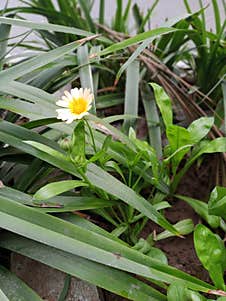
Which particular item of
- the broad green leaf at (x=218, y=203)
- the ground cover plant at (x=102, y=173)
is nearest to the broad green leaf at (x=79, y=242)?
the ground cover plant at (x=102, y=173)

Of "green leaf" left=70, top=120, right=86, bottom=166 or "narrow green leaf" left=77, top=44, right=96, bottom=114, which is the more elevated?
"narrow green leaf" left=77, top=44, right=96, bottom=114

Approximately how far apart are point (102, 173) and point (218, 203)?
0.16 meters

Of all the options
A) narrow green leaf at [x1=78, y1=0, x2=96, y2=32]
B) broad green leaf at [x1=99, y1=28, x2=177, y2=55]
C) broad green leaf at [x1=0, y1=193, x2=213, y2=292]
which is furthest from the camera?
narrow green leaf at [x1=78, y1=0, x2=96, y2=32]

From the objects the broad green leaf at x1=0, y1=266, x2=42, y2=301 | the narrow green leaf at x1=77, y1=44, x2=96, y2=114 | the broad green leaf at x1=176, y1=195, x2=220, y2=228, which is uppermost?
the narrow green leaf at x1=77, y1=44, x2=96, y2=114

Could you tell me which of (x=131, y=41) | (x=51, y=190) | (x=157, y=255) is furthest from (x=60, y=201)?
(x=131, y=41)

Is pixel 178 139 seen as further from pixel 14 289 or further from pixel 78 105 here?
pixel 14 289

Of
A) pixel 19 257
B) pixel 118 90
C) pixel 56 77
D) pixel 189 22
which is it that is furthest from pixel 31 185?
pixel 189 22

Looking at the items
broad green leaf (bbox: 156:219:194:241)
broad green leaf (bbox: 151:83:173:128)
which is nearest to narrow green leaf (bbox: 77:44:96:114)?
broad green leaf (bbox: 151:83:173:128)

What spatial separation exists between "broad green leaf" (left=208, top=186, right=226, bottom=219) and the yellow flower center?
0.71 ft

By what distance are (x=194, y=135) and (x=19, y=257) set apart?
334 millimetres

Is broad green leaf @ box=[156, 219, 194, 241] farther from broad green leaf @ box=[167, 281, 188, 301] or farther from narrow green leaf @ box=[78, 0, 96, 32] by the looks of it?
narrow green leaf @ box=[78, 0, 96, 32]

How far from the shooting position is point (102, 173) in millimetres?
620

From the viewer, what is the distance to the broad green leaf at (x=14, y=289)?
0.55 meters

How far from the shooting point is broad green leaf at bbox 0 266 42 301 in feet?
1.79
